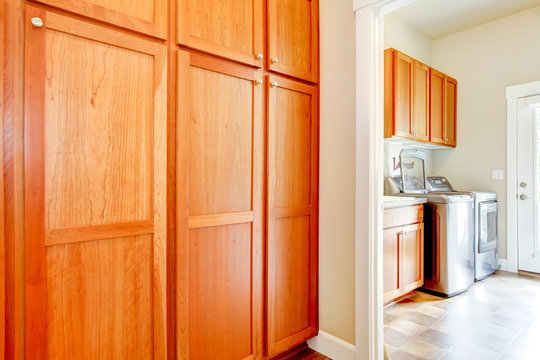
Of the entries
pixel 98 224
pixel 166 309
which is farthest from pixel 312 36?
pixel 166 309

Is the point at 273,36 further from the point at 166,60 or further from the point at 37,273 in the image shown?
the point at 37,273

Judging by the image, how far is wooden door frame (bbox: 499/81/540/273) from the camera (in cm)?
347

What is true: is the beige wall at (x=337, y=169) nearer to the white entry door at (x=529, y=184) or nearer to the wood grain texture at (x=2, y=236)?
the wood grain texture at (x=2, y=236)

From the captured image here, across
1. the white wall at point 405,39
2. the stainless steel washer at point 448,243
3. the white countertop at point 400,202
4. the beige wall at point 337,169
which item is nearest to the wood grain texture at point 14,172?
the beige wall at point 337,169

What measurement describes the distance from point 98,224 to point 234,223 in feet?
1.96

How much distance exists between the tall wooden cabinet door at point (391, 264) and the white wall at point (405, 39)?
210 centimetres

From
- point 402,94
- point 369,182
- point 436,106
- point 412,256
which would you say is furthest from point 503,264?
point 369,182

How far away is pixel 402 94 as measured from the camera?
298 centimetres

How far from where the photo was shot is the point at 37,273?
0.98 m

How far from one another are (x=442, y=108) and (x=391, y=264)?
222cm

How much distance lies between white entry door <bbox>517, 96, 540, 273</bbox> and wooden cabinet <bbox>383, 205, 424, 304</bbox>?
1613mm

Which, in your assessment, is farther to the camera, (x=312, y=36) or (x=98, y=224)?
(x=312, y=36)

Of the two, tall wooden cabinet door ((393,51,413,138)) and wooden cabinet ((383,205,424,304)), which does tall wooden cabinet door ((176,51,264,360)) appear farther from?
tall wooden cabinet door ((393,51,413,138))

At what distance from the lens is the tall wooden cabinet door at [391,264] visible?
2.41 m
